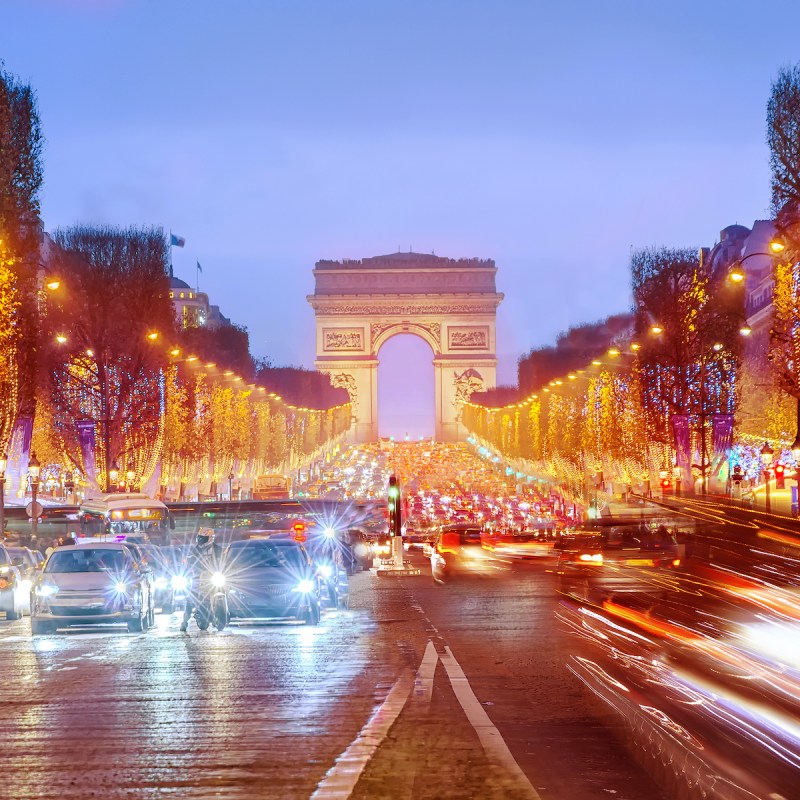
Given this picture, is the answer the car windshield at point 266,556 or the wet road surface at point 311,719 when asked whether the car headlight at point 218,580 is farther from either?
the wet road surface at point 311,719

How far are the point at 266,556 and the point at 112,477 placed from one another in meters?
40.4

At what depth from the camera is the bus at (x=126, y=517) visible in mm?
45875

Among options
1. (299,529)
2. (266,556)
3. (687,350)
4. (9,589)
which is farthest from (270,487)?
(266,556)

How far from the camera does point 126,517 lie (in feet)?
157

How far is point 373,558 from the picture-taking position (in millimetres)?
51031

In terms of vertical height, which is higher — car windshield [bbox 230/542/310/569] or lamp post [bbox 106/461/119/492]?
lamp post [bbox 106/461/119/492]

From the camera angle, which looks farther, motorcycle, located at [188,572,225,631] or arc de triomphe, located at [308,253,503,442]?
arc de triomphe, located at [308,253,503,442]

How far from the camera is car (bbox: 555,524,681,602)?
953 inches

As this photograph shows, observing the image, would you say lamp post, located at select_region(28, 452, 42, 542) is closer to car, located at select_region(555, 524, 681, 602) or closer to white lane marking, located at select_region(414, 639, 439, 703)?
car, located at select_region(555, 524, 681, 602)

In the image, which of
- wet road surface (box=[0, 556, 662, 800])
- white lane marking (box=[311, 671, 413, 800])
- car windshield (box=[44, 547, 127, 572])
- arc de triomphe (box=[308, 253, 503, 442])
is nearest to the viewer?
white lane marking (box=[311, 671, 413, 800])

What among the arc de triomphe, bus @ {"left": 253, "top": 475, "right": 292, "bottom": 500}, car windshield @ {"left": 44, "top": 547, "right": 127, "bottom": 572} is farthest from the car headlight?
the arc de triomphe

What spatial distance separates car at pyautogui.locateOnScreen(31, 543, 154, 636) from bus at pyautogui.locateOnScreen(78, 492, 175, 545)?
23.8m

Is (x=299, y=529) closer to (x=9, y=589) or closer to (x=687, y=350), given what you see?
(x=9, y=589)

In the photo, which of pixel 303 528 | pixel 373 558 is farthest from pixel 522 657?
pixel 373 558
